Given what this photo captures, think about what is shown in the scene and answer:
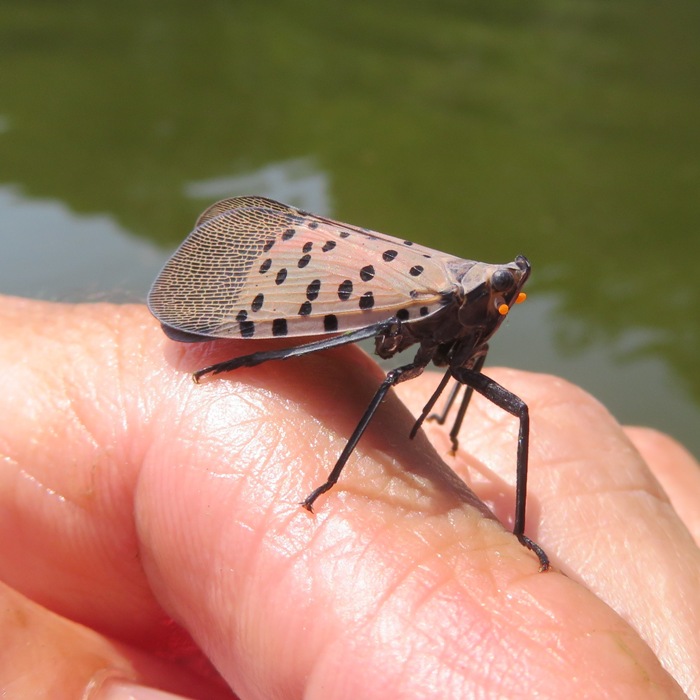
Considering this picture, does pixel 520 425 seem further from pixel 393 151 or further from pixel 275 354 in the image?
pixel 393 151

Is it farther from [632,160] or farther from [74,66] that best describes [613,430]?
[74,66]

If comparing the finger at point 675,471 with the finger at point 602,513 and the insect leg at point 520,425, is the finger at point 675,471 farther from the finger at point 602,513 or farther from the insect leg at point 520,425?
the insect leg at point 520,425

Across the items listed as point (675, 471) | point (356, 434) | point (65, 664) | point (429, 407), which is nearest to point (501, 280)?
point (429, 407)

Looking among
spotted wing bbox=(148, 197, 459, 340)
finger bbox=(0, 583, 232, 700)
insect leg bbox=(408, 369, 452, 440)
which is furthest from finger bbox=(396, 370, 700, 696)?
finger bbox=(0, 583, 232, 700)

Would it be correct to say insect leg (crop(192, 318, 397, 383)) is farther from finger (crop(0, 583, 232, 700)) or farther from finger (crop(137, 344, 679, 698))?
finger (crop(0, 583, 232, 700))

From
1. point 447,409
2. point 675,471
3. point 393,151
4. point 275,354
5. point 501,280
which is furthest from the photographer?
point 393,151

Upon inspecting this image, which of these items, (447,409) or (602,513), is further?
(447,409)

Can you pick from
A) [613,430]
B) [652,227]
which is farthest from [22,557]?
[652,227]
